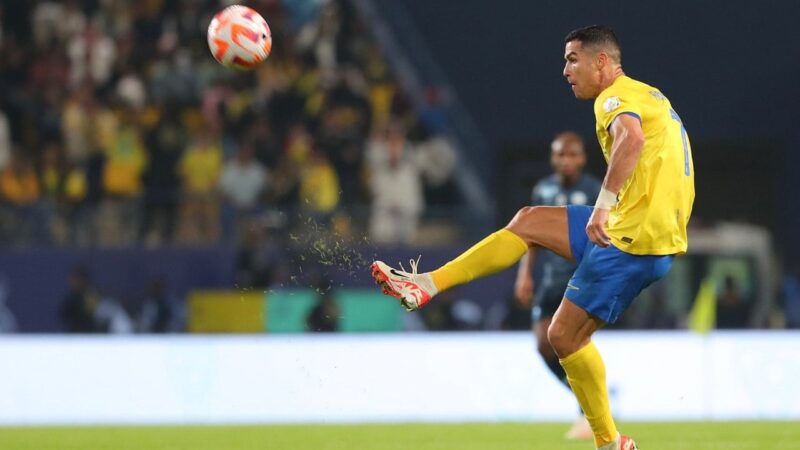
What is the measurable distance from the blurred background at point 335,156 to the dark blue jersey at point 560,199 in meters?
2.80

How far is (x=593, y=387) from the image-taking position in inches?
283

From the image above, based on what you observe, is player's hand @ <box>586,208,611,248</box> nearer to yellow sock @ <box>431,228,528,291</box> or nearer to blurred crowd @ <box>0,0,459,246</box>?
yellow sock @ <box>431,228,528,291</box>

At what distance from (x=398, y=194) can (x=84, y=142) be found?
357cm

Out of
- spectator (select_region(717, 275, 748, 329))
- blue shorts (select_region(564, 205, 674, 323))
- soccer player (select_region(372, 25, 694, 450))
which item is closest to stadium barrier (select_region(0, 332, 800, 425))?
spectator (select_region(717, 275, 748, 329))

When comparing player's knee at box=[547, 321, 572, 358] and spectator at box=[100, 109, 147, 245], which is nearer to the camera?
player's knee at box=[547, 321, 572, 358]

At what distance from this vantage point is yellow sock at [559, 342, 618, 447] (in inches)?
282

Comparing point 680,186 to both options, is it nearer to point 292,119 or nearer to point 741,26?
point 292,119

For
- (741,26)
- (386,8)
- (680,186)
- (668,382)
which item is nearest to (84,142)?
(386,8)

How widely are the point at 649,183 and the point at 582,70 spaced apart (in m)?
0.63

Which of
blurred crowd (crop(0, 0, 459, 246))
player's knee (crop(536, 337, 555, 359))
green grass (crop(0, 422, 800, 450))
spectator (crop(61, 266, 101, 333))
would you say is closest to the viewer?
green grass (crop(0, 422, 800, 450))

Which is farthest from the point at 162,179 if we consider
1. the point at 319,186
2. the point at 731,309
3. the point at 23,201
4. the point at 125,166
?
the point at 731,309

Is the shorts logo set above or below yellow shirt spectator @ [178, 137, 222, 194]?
above

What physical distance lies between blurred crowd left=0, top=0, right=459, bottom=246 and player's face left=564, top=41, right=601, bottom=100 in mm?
8181

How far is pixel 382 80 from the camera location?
60.1 feet
